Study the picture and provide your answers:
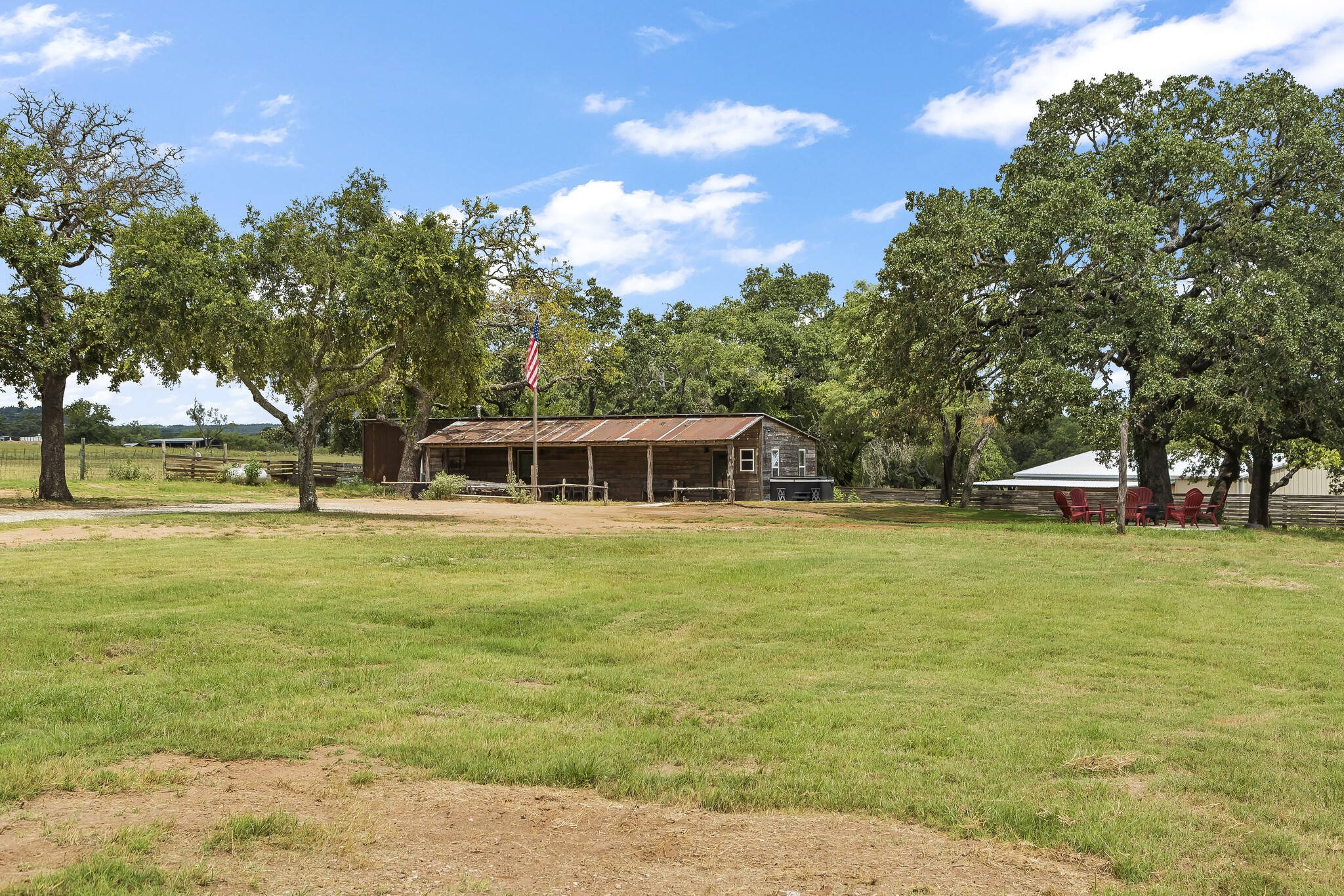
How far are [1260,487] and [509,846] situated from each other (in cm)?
2841

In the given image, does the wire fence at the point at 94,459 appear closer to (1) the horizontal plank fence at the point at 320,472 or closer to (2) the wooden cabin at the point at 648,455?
(1) the horizontal plank fence at the point at 320,472

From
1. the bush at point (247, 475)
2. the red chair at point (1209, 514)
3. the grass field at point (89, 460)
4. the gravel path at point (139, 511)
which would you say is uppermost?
the grass field at point (89, 460)

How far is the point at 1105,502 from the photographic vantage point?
26.7 m

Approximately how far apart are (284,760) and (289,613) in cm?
448

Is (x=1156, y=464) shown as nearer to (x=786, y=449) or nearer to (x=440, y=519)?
(x=786, y=449)

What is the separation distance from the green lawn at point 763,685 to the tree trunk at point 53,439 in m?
14.9

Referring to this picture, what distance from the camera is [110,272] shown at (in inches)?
918

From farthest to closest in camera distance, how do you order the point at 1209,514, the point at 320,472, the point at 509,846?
the point at 320,472 → the point at 1209,514 → the point at 509,846

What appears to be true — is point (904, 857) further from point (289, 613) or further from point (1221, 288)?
point (1221, 288)

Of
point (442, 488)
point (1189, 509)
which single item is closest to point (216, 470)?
point (442, 488)

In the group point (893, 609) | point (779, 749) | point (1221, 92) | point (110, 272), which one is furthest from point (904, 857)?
point (1221, 92)

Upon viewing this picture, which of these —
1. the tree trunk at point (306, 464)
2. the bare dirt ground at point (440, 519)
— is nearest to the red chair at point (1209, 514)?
the bare dirt ground at point (440, 519)

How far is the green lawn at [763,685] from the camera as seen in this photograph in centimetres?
512

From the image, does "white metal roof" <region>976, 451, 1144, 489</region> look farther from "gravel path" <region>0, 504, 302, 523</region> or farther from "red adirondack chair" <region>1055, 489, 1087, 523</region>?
"gravel path" <region>0, 504, 302, 523</region>
